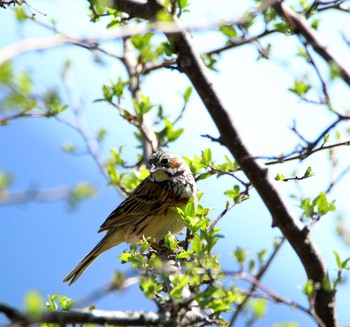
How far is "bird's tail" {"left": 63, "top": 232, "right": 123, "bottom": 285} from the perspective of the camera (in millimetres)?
4590

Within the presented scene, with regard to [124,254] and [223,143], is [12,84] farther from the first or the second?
[124,254]

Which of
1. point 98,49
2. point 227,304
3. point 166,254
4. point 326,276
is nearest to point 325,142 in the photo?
point 326,276

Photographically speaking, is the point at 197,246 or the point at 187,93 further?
the point at 187,93

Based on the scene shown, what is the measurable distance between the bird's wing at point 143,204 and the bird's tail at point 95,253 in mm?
77

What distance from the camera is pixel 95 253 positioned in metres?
4.70

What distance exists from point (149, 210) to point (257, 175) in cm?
225

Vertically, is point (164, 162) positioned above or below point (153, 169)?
above

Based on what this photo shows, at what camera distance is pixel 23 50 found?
1.37 metres

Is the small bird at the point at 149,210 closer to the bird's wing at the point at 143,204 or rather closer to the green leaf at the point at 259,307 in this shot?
the bird's wing at the point at 143,204

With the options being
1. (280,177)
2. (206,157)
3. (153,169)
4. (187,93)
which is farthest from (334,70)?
(153,169)

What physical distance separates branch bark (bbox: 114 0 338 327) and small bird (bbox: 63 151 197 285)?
1.78 m

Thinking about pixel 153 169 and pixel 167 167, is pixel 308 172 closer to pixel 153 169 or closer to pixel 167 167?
pixel 153 169

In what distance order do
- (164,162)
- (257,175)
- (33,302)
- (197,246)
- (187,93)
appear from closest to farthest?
(33,302) < (197,246) < (257,175) < (187,93) < (164,162)

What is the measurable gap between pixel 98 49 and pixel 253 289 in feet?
6.75
